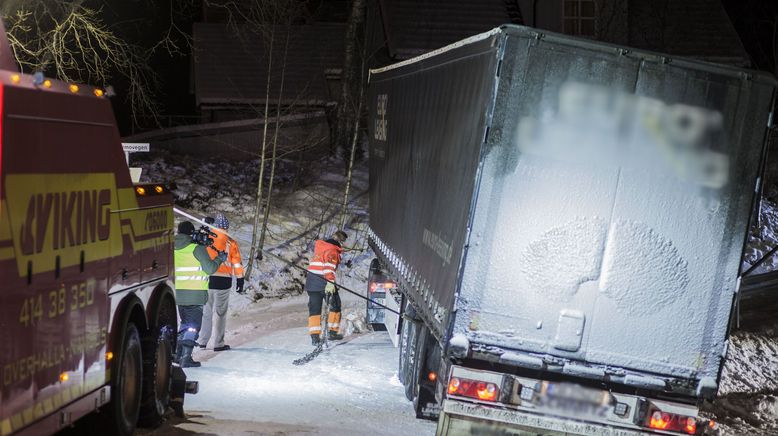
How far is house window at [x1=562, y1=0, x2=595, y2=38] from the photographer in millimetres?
28688

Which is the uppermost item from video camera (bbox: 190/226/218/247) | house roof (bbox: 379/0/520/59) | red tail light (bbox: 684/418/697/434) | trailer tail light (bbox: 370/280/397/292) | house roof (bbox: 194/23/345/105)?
house roof (bbox: 379/0/520/59)

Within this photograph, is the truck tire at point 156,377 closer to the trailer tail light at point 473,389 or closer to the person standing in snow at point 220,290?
the trailer tail light at point 473,389

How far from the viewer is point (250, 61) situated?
112 ft

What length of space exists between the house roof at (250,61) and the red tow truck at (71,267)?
2487cm

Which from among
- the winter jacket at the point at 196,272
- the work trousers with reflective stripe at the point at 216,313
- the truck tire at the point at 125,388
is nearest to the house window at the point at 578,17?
the work trousers with reflective stripe at the point at 216,313

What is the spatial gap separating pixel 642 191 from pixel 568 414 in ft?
6.16

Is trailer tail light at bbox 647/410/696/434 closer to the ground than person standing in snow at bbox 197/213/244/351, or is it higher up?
higher up

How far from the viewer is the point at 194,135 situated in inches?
1174

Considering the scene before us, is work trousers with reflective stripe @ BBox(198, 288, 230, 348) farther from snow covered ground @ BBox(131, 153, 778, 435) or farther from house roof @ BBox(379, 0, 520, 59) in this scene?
house roof @ BBox(379, 0, 520, 59)

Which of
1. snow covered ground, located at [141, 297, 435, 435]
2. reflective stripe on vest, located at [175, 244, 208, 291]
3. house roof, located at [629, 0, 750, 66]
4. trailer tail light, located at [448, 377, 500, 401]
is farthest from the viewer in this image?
house roof, located at [629, 0, 750, 66]

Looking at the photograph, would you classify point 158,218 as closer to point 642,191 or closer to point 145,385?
point 145,385

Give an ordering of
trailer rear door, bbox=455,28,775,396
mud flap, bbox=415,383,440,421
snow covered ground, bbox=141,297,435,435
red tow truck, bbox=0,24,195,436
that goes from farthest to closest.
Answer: mud flap, bbox=415,383,440,421
snow covered ground, bbox=141,297,435,435
trailer rear door, bbox=455,28,775,396
red tow truck, bbox=0,24,195,436

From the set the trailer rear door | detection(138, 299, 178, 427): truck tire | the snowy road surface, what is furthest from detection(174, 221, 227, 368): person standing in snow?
the trailer rear door

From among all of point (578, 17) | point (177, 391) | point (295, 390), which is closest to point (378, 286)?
point (295, 390)
